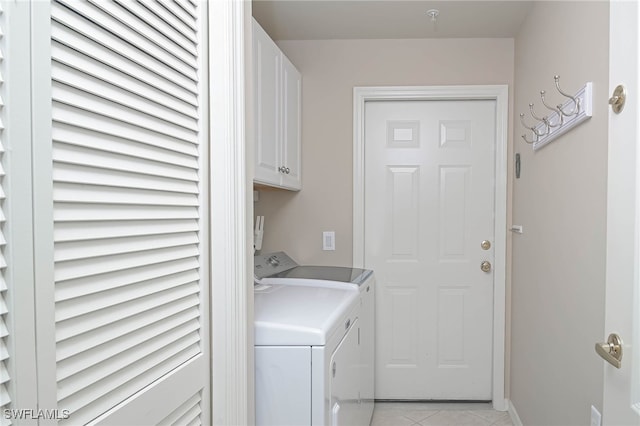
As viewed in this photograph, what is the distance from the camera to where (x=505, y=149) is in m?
2.80

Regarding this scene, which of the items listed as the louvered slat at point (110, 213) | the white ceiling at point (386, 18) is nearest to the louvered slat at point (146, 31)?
the louvered slat at point (110, 213)

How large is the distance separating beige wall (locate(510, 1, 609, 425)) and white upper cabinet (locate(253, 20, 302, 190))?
130cm

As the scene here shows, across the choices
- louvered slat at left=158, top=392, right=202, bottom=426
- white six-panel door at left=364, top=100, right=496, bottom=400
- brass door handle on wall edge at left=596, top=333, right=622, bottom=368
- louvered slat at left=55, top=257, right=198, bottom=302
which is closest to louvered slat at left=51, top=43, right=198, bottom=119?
louvered slat at left=55, top=257, right=198, bottom=302

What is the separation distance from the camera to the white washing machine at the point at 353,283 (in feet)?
7.36

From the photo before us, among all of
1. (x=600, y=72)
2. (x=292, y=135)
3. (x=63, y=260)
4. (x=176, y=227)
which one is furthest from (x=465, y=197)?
A: (x=63, y=260)

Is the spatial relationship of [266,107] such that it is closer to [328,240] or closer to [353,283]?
[353,283]

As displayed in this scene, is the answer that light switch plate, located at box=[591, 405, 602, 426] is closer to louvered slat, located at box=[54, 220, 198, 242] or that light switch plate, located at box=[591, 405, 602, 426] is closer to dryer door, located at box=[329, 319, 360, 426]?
dryer door, located at box=[329, 319, 360, 426]

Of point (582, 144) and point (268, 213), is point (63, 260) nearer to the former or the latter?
point (582, 144)

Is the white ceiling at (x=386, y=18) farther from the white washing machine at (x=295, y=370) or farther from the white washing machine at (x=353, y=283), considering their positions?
the white washing machine at (x=295, y=370)

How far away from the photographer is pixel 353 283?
223cm

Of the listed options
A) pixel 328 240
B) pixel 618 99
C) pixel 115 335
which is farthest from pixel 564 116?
pixel 115 335

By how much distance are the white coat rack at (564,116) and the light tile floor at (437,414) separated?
5.43 ft

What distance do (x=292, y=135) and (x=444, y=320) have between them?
157cm

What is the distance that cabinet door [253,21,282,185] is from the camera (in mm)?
1991
